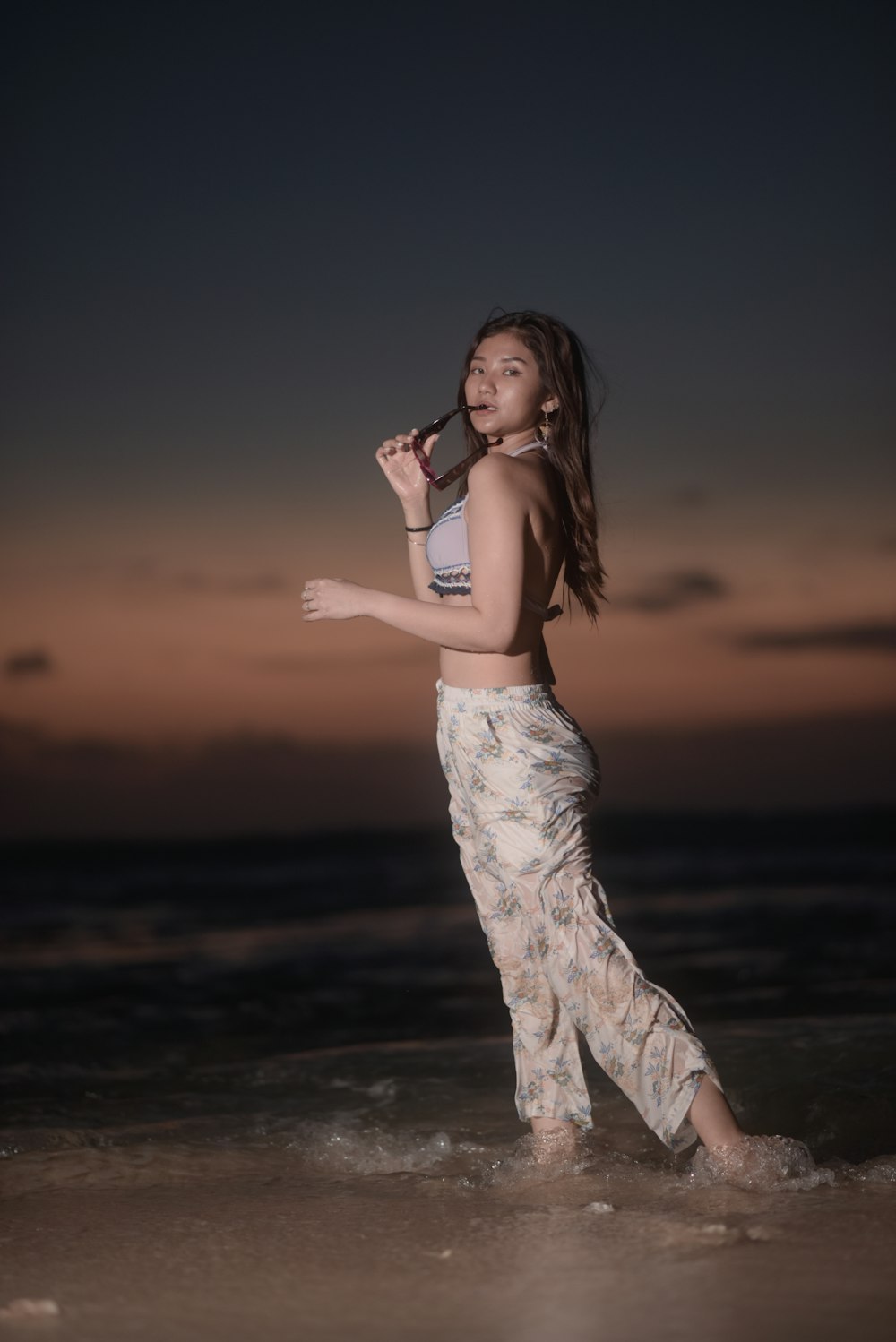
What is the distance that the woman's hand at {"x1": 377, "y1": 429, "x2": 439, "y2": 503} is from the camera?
356cm

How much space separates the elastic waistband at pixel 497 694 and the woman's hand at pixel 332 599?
33 centimetres

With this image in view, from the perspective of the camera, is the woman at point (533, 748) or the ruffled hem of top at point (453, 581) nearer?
the woman at point (533, 748)

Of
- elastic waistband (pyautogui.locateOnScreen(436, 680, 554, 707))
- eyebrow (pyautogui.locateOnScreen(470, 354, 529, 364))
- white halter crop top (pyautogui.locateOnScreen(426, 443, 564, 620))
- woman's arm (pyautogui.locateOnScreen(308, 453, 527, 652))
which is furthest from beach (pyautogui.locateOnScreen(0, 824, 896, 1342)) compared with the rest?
eyebrow (pyautogui.locateOnScreen(470, 354, 529, 364))

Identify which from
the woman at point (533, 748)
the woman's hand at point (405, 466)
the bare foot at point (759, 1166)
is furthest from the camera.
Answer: the woman's hand at point (405, 466)

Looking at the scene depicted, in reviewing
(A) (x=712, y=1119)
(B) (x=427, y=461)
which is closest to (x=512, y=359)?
(B) (x=427, y=461)

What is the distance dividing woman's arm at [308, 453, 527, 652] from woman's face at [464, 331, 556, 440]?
0.29m

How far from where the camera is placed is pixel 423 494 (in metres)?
3.60

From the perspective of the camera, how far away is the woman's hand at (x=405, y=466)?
11.7 feet

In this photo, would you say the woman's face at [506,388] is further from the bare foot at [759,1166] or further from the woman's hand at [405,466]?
the bare foot at [759,1166]

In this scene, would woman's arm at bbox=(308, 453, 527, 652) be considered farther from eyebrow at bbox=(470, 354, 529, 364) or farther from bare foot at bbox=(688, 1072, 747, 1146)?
bare foot at bbox=(688, 1072, 747, 1146)

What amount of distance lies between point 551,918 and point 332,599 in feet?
3.01

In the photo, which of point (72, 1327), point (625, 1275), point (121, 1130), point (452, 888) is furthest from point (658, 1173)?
point (452, 888)

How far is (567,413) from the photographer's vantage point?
3.34 metres

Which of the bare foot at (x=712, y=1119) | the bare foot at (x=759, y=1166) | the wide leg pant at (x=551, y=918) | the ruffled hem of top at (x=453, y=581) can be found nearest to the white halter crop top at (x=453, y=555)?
the ruffled hem of top at (x=453, y=581)
